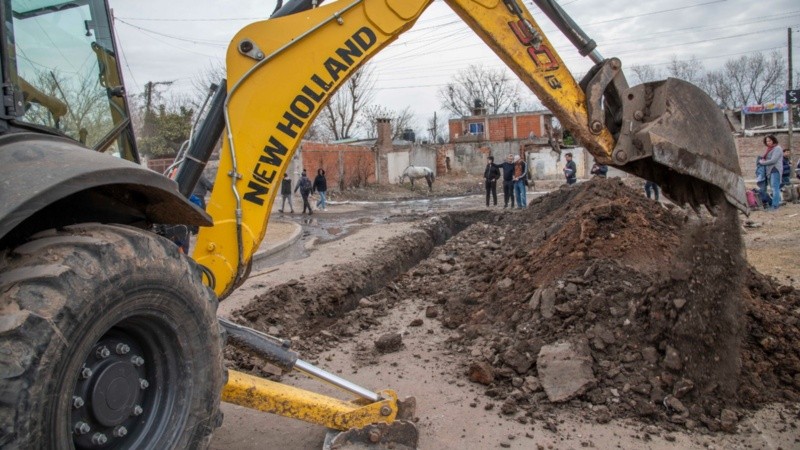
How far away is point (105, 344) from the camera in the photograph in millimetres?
2363

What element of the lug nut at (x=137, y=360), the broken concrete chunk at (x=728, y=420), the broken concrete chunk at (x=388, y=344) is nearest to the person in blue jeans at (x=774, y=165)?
the broken concrete chunk at (x=728, y=420)

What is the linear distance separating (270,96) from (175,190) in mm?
1010

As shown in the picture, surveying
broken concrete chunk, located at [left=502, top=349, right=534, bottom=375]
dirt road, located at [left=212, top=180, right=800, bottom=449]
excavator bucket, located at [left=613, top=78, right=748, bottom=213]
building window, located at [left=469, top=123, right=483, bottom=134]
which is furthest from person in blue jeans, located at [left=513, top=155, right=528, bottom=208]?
building window, located at [left=469, top=123, right=483, bottom=134]

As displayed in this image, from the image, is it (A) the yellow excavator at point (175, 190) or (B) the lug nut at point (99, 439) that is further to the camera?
(B) the lug nut at point (99, 439)

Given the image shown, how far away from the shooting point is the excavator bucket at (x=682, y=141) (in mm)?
3963

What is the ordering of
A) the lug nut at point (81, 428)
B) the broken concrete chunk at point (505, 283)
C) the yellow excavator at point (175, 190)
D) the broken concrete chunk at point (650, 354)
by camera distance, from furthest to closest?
the broken concrete chunk at point (505, 283) → the broken concrete chunk at point (650, 354) → the lug nut at point (81, 428) → the yellow excavator at point (175, 190)

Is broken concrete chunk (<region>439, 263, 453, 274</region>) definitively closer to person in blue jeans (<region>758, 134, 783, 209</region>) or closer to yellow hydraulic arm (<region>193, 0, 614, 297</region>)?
yellow hydraulic arm (<region>193, 0, 614, 297</region>)

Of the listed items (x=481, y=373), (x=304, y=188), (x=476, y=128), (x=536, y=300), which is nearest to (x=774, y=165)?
(x=536, y=300)

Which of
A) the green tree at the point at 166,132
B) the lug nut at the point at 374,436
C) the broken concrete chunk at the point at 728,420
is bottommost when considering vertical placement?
the broken concrete chunk at the point at 728,420

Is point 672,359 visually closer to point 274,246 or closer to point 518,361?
point 518,361

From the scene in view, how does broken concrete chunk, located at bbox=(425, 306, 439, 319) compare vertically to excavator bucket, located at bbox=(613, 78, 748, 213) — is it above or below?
below

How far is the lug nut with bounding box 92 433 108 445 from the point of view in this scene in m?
2.30

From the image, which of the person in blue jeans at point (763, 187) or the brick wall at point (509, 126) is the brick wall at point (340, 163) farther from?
the person in blue jeans at point (763, 187)

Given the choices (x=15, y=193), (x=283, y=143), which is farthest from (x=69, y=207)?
(x=283, y=143)
